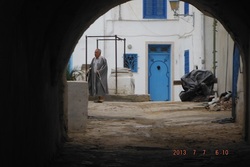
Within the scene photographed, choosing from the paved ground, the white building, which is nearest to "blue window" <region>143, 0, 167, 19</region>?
the white building

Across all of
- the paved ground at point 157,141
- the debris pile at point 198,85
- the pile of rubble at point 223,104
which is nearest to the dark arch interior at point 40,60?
the paved ground at point 157,141

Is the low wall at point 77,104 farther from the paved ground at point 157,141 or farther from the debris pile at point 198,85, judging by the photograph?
the debris pile at point 198,85

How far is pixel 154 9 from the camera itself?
75.0 ft

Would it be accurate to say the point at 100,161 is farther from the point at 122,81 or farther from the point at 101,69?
the point at 122,81

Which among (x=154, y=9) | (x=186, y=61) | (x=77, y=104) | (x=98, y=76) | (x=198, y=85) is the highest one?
(x=154, y=9)

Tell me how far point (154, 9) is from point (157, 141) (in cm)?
1558

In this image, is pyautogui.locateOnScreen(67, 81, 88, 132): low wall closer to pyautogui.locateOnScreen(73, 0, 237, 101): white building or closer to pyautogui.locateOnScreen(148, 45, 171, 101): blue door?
pyautogui.locateOnScreen(73, 0, 237, 101): white building

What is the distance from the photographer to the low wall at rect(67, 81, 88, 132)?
865cm

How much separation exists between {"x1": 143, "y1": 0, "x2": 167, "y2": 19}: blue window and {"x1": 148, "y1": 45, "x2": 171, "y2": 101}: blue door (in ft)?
4.53

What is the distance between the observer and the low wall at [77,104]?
8648 mm

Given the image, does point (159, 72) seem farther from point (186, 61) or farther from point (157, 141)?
point (157, 141)

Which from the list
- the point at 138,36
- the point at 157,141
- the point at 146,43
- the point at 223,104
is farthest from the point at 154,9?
the point at 157,141

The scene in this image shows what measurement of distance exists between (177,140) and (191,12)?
39.9 feet

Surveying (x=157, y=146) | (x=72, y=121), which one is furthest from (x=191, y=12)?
(x=157, y=146)
